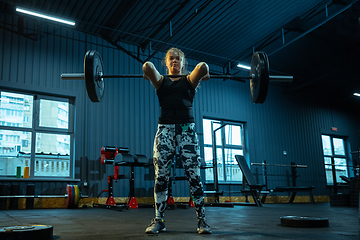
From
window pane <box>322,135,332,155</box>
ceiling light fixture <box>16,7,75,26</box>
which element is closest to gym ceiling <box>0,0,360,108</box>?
ceiling light fixture <box>16,7,75,26</box>

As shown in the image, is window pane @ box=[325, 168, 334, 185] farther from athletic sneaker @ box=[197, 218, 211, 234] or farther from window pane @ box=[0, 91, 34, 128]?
athletic sneaker @ box=[197, 218, 211, 234]

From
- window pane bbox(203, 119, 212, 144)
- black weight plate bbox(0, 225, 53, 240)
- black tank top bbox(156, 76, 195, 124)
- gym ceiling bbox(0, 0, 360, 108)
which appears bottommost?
black weight plate bbox(0, 225, 53, 240)

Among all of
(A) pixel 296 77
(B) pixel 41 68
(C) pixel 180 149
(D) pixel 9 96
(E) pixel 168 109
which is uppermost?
(A) pixel 296 77

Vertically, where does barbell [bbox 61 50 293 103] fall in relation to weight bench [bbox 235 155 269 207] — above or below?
above

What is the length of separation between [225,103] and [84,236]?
670 cm

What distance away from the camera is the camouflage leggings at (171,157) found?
5.98 feet

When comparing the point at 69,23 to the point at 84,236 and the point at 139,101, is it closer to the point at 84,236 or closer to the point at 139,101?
the point at 139,101

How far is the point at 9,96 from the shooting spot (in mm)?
5531

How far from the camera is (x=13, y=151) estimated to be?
5395mm

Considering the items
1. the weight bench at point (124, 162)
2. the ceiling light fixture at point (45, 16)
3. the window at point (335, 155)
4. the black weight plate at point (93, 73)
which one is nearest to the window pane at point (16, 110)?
the ceiling light fixture at point (45, 16)

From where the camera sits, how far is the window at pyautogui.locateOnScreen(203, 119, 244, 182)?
7.66 meters

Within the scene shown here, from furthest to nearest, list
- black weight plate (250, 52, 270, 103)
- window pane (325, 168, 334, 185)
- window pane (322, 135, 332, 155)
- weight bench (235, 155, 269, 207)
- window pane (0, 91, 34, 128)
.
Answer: window pane (322, 135, 332, 155)
window pane (325, 168, 334, 185)
weight bench (235, 155, 269, 207)
window pane (0, 91, 34, 128)
black weight plate (250, 52, 270, 103)

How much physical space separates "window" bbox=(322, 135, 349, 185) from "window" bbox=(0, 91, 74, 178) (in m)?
7.88

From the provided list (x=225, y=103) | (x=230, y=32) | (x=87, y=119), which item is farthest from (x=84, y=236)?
(x=225, y=103)
